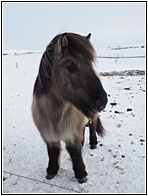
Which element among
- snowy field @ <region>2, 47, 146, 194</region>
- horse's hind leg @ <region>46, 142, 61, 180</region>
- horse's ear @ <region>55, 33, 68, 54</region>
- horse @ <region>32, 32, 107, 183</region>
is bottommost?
snowy field @ <region>2, 47, 146, 194</region>

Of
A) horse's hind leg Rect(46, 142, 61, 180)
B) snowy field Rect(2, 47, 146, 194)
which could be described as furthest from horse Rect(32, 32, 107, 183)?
snowy field Rect(2, 47, 146, 194)

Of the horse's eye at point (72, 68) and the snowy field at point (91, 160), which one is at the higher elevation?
the horse's eye at point (72, 68)

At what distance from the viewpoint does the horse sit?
7.27 feet

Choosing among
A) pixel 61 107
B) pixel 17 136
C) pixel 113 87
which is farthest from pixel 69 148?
pixel 113 87

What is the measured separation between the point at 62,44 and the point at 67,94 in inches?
22.2

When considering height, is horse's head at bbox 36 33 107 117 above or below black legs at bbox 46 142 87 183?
above

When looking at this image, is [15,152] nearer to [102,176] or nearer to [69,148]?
[69,148]

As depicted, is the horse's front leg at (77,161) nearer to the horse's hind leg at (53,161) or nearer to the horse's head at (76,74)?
the horse's hind leg at (53,161)

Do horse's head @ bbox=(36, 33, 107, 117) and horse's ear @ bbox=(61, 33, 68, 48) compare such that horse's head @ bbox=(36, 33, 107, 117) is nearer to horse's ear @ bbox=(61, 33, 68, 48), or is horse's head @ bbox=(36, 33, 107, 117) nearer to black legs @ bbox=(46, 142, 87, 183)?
horse's ear @ bbox=(61, 33, 68, 48)

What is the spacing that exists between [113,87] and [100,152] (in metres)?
5.87

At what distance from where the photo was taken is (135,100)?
6852 millimetres

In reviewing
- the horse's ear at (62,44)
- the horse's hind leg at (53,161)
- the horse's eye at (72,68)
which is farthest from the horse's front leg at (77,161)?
the horse's ear at (62,44)

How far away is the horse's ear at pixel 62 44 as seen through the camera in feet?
7.46

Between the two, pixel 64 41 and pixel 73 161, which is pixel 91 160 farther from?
pixel 64 41
